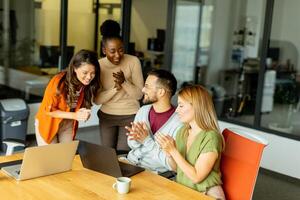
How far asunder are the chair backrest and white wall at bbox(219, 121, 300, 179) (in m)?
2.29

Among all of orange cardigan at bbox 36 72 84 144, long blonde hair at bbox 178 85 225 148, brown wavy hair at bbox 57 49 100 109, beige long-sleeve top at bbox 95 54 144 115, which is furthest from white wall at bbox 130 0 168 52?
long blonde hair at bbox 178 85 225 148

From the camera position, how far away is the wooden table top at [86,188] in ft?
6.06

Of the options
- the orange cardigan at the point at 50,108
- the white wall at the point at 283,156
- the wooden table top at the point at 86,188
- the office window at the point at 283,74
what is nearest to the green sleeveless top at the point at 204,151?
the wooden table top at the point at 86,188

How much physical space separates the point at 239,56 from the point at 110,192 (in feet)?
14.2

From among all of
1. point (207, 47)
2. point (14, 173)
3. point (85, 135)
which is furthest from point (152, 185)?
point (207, 47)

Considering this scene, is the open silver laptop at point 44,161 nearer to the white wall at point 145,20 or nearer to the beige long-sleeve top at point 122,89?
the beige long-sleeve top at point 122,89

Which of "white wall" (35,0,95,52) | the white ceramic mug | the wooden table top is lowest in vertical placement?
the wooden table top

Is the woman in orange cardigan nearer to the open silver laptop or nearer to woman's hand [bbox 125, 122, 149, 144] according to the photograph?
woman's hand [bbox 125, 122, 149, 144]

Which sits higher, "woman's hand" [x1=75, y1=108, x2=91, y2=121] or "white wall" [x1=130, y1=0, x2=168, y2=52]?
"white wall" [x1=130, y1=0, x2=168, y2=52]

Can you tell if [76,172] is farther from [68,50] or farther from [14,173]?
[68,50]

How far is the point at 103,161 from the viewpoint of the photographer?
214 cm

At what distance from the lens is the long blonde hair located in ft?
6.97

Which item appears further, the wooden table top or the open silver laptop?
the open silver laptop

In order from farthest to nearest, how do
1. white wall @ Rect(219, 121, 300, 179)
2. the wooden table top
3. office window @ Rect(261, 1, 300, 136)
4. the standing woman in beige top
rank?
1. office window @ Rect(261, 1, 300, 136)
2. white wall @ Rect(219, 121, 300, 179)
3. the standing woman in beige top
4. the wooden table top
